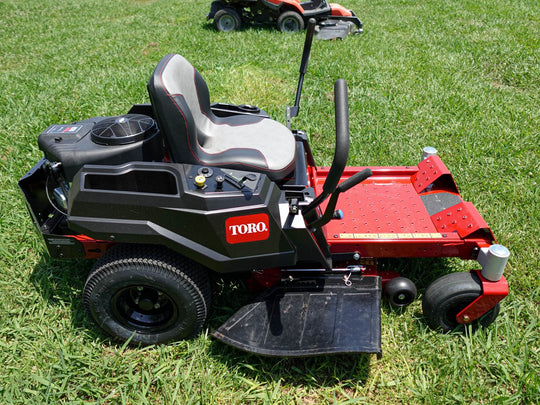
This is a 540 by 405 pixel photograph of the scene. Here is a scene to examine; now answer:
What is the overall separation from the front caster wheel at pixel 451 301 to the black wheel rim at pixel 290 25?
279 inches

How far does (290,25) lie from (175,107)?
7.02 metres

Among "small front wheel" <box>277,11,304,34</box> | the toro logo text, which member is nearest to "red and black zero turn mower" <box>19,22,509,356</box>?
the toro logo text

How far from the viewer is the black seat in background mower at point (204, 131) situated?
227 cm

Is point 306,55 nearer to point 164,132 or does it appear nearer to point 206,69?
point 164,132

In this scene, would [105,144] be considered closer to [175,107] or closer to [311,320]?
[175,107]

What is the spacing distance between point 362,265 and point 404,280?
269 millimetres

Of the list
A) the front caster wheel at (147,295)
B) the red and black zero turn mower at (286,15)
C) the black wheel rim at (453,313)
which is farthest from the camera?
the red and black zero turn mower at (286,15)

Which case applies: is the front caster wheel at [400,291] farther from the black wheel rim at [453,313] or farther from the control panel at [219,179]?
the control panel at [219,179]

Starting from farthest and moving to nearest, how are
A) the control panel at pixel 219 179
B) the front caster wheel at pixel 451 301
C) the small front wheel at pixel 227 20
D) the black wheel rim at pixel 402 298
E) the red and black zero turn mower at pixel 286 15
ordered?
the small front wheel at pixel 227 20 < the red and black zero turn mower at pixel 286 15 < the black wheel rim at pixel 402 298 < the front caster wheel at pixel 451 301 < the control panel at pixel 219 179

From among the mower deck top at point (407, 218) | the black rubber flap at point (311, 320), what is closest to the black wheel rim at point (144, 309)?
the black rubber flap at point (311, 320)

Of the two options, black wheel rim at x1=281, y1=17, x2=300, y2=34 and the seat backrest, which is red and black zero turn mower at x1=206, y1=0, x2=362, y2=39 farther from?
the seat backrest

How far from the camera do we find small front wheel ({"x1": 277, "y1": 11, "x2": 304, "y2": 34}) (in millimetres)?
8352

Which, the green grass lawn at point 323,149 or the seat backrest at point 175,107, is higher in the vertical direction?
the seat backrest at point 175,107

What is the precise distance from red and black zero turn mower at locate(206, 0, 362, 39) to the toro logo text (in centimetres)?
675
